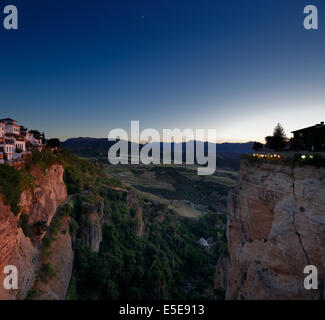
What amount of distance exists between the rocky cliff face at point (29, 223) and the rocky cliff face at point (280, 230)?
16.4 m

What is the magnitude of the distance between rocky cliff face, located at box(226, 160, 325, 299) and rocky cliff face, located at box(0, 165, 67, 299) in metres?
16.4

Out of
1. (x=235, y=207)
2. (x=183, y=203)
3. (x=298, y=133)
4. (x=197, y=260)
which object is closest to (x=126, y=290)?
(x=197, y=260)

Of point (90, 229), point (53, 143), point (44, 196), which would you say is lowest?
point (90, 229)

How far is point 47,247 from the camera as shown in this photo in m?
17.6

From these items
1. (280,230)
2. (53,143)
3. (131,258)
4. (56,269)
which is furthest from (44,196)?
(53,143)

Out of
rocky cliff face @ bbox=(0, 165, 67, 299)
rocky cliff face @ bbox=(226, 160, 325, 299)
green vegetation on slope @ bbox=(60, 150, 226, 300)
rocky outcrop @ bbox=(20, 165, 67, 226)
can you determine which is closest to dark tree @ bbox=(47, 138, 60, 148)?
green vegetation on slope @ bbox=(60, 150, 226, 300)

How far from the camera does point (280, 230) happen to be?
1148cm

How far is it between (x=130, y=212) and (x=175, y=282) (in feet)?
49.7

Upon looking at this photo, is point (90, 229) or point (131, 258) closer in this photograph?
point (90, 229)

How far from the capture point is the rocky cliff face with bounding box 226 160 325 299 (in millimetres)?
10258

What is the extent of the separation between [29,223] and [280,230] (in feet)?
64.4

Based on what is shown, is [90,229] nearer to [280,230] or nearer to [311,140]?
[280,230]
